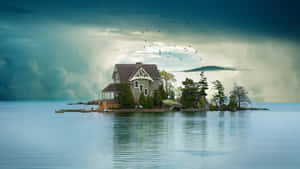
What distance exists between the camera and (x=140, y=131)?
3519 cm

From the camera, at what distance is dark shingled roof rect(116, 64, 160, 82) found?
75000 mm

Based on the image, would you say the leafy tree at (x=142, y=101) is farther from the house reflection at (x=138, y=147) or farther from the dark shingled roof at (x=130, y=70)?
the house reflection at (x=138, y=147)

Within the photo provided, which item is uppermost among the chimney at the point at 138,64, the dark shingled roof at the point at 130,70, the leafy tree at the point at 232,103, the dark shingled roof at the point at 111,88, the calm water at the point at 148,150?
the chimney at the point at 138,64

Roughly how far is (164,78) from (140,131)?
47.4 m

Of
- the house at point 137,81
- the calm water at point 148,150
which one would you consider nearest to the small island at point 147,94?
the house at point 137,81

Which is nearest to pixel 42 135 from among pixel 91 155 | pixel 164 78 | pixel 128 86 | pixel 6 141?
pixel 6 141

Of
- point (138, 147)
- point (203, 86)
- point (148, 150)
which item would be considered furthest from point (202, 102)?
point (148, 150)

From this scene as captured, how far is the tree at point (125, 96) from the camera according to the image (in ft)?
227

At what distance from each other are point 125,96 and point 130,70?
26.8ft

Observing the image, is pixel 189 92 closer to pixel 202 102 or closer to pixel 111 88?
pixel 202 102

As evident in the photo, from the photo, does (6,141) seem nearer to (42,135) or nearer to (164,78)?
(42,135)

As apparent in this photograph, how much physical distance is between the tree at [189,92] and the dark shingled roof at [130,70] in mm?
5306

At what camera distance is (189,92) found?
73.6 meters

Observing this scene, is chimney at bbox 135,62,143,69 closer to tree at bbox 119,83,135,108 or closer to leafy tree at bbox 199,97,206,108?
tree at bbox 119,83,135,108
